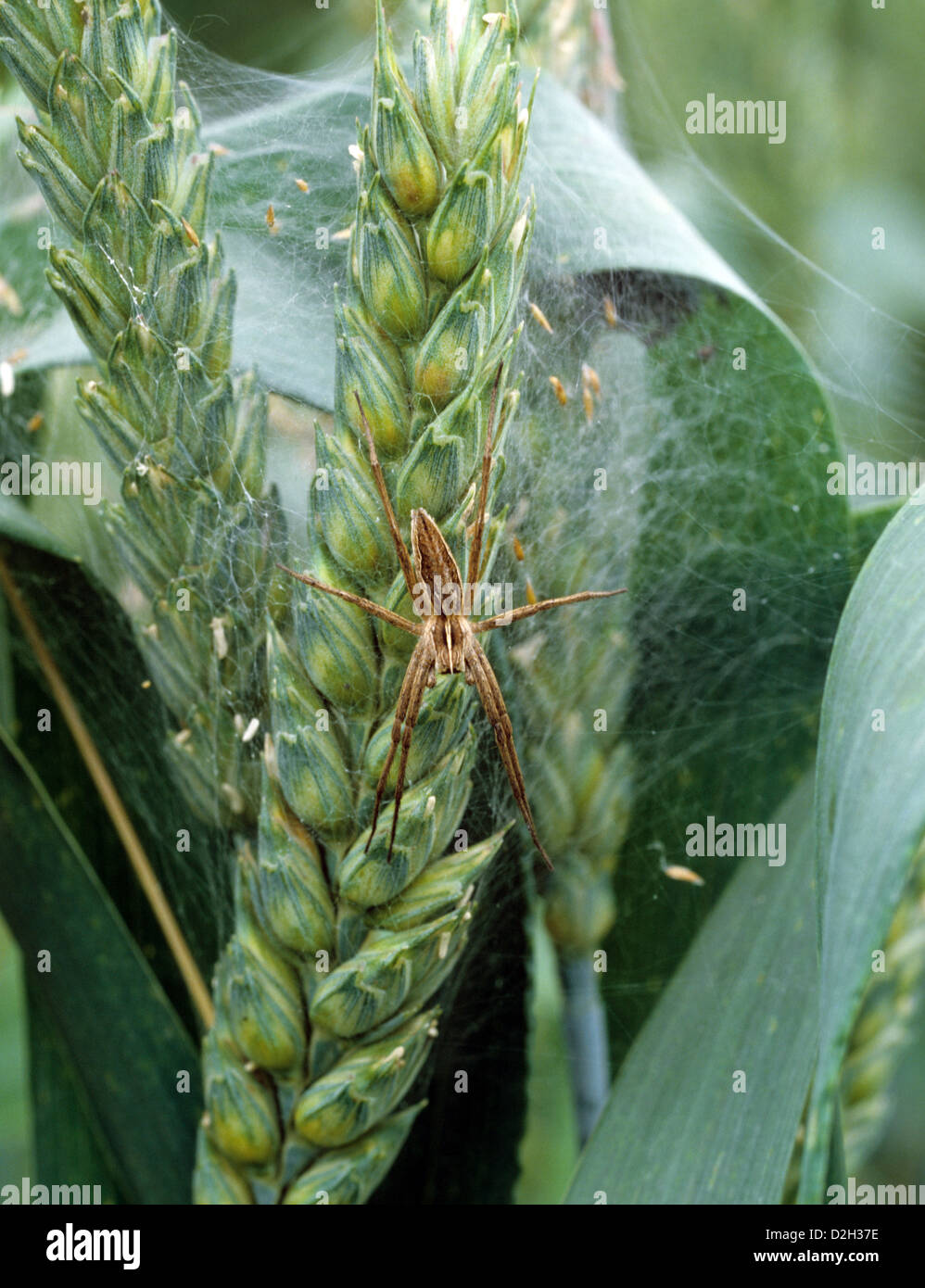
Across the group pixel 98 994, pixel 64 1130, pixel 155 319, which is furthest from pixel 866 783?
pixel 64 1130

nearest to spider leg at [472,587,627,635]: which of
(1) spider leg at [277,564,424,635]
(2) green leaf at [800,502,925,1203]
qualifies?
(1) spider leg at [277,564,424,635]

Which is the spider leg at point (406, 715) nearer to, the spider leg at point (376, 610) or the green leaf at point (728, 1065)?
the spider leg at point (376, 610)

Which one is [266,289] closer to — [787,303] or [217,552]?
[217,552]

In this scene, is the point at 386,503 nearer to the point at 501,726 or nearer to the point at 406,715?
the point at 406,715

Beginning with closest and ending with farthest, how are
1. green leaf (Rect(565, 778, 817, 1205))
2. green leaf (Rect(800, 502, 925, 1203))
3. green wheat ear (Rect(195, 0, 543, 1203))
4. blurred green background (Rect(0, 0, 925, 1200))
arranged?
1. green leaf (Rect(800, 502, 925, 1203))
2. green wheat ear (Rect(195, 0, 543, 1203))
3. green leaf (Rect(565, 778, 817, 1205))
4. blurred green background (Rect(0, 0, 925, 1200))

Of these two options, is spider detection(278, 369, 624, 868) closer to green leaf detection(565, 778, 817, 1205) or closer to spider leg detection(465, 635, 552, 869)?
spider leg detection(465, 635, 552, 869)

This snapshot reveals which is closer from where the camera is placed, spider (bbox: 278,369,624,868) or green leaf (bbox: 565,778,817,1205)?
spider (bbox: 278,369,624,868)
